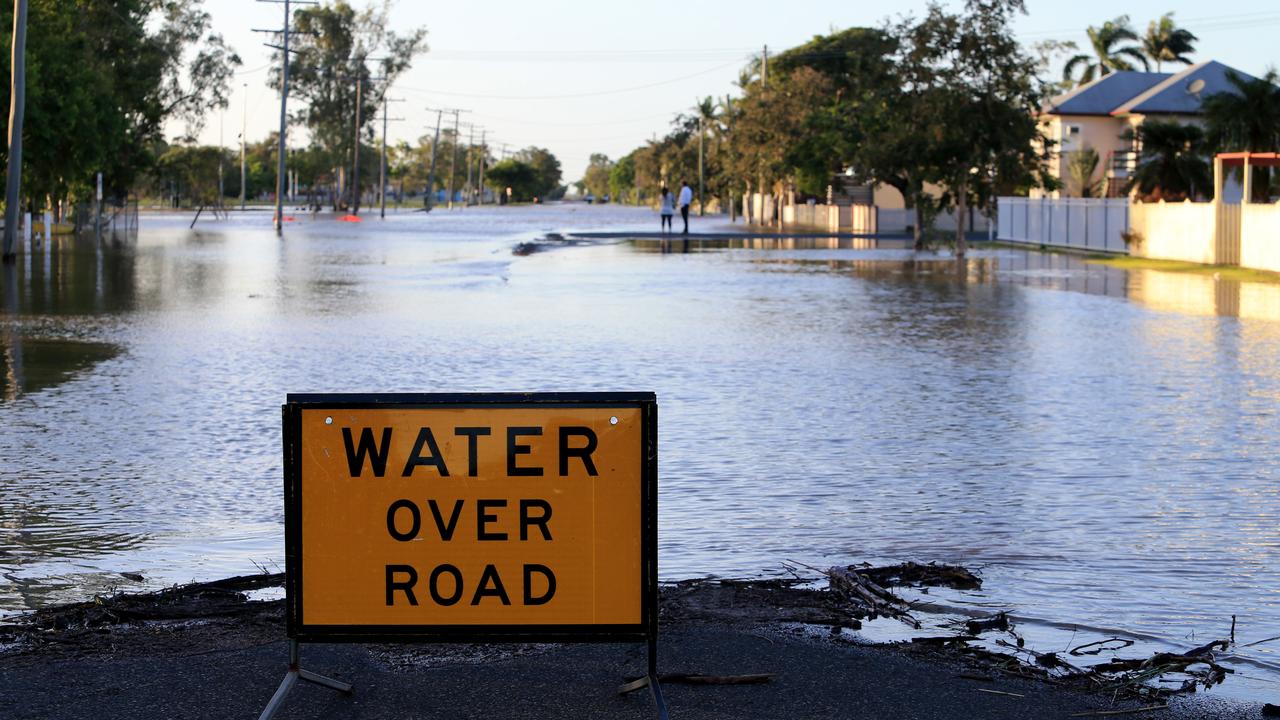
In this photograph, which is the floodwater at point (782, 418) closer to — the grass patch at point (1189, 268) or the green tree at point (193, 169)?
the grass patch at point (1189, 268)

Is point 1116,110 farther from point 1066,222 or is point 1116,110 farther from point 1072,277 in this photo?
point 1072,277

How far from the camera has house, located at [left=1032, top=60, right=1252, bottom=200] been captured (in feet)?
250

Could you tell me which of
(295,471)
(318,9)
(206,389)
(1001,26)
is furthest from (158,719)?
(318,9)

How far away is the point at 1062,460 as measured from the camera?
34.9 feet

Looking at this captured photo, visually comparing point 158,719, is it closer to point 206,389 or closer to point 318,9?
point 206,389

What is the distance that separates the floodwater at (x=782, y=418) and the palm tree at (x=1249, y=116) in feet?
89.2

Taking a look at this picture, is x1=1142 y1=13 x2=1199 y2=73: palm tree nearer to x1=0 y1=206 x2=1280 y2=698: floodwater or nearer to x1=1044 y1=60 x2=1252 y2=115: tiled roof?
x1=1044 y1=60 x2=1252 y2=115: tiled roof

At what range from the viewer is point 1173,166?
58.1 meters

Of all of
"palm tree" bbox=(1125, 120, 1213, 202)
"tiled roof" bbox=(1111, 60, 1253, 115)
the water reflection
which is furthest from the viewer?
"tiled roof" bbox=(1111, 60, 1253, 115)

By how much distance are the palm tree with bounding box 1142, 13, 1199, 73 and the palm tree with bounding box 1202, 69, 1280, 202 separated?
53518mm

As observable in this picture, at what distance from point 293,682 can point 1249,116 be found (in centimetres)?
5321

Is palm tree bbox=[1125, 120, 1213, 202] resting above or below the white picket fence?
above

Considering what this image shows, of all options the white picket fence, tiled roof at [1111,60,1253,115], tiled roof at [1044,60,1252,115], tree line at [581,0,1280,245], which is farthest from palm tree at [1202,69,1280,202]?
tiled roof at [1111,60,1253,115]

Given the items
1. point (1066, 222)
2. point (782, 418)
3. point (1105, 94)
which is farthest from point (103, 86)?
point (1105, 94)
